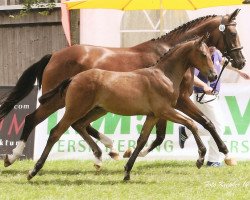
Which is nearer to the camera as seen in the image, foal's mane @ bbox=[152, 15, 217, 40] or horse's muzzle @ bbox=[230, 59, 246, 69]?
foal's mane @ bbox=[152, 15, 217, 40]

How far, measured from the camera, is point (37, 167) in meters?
8.58

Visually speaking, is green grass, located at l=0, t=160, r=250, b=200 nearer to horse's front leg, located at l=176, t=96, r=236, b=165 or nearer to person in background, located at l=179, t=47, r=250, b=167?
person in background, located at l=179, t=47, r=250, b=167

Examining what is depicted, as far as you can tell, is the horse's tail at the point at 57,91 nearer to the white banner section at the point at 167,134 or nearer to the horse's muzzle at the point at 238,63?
the white banner section at the point at 167,134

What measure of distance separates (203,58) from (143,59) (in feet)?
4.08

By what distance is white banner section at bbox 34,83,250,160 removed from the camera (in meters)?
11.2

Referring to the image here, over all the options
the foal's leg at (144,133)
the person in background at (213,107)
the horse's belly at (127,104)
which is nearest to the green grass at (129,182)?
the foal's leg at (144,133)

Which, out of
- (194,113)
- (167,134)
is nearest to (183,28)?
(194,113)

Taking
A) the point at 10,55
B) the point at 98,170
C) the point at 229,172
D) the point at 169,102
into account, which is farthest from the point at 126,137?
the point at 10,55

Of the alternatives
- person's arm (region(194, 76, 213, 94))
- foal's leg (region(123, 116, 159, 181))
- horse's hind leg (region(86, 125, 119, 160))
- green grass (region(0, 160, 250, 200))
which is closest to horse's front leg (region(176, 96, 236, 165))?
green grass (region(0, 160, 250, 200))

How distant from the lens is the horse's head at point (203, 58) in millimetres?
8492

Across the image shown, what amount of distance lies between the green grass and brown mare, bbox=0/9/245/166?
0.46 metres

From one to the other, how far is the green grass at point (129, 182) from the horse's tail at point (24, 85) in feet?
2.98

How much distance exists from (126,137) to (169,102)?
2.98m

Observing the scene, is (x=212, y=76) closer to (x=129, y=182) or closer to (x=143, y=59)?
(x=143, y=59)
